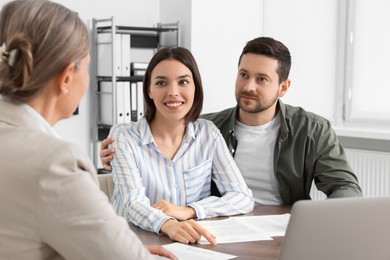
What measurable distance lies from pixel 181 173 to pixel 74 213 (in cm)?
122

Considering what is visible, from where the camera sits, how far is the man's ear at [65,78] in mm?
1188

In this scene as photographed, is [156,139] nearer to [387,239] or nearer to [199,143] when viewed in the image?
[199,143]

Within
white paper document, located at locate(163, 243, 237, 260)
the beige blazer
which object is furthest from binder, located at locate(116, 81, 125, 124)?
the beige blazer

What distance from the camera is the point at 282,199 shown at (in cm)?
246

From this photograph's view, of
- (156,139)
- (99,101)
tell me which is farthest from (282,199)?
(99,101)

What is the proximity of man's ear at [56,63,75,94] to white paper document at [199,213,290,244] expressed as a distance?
0.75 metres

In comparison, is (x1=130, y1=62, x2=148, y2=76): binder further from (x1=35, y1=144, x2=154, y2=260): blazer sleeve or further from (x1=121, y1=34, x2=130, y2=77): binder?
(x1=35, y1=144, x2=154, y2=260): blazer sleeve

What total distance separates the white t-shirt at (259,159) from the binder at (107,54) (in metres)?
2.07

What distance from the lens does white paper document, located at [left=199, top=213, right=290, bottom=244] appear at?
5.99 feet

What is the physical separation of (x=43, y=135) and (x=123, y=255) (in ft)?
0.88

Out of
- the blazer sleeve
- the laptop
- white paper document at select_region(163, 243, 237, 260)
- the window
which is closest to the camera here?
the blazer sleeve

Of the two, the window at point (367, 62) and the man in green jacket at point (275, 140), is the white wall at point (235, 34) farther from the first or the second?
the man in green jacket at point (275, 140)

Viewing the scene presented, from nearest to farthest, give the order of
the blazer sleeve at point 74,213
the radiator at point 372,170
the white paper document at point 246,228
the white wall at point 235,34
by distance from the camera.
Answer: the blazer sleeve at point 74,213
the white paper document at point 246,228
the radiator at point 372,170
the white wall at point 235,34

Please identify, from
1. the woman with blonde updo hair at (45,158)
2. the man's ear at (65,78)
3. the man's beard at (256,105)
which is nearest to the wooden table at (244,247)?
the woman with blonde updo hair at (45,158)
